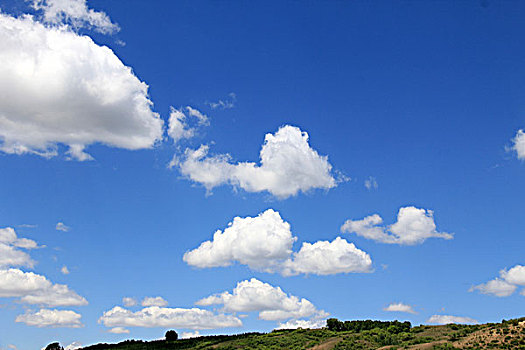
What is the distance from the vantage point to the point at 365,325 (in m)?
80.8

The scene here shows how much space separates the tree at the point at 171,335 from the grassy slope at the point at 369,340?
1534 mm

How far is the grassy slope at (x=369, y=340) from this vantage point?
193 ft

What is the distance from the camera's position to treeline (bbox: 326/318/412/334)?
75938mm

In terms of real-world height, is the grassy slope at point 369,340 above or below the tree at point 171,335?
below

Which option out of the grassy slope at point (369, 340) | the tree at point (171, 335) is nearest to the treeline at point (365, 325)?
the grassy slope at point (369, 340)

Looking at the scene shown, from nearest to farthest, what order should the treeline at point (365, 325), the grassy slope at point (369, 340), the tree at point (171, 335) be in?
the grassy slope at point (369, 340), the treeline at point (365, 325), the tree at point (171, 335)

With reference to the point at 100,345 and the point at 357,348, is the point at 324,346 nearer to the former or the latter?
the point at 357,348

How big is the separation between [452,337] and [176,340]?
53078 mm

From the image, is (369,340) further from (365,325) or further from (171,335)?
(171,335)

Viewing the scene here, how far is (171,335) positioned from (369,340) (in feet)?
140

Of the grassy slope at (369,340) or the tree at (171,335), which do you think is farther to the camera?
the tree at (171,335)

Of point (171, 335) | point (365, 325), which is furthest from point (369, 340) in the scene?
point (171, 335)

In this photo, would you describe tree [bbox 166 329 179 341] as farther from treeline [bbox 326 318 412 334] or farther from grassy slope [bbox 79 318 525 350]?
treeline [bbox 326 318 412 334]

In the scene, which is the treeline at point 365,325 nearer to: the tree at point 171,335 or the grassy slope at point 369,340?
the grassy slope at point 369,340
